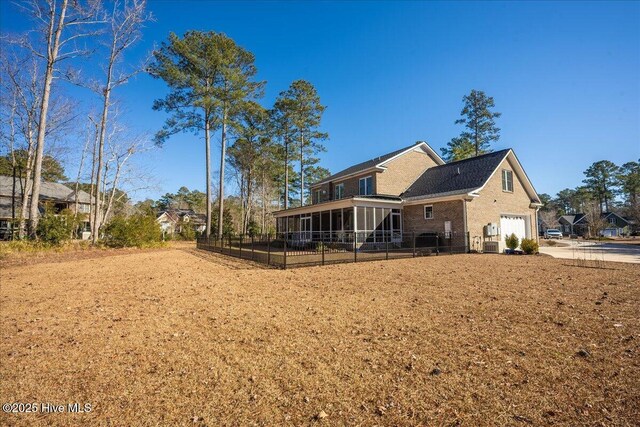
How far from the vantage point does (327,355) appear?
368cm

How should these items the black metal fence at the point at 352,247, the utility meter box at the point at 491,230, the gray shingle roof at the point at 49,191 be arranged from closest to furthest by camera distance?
the black metal fence at the point at 352,247
the utility meter box at the point at 491,230
the gray shingle roof at the point at 49,191

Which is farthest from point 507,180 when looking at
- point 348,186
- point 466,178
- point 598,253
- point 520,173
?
point 348,186

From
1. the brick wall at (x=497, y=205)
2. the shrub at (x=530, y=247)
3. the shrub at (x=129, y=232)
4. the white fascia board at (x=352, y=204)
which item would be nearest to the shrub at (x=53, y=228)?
the shrub at (x=129, y=232)

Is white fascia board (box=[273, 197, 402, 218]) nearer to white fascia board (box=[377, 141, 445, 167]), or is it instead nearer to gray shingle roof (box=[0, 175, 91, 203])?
white fascia board (box=[377, 141, 445, 167])

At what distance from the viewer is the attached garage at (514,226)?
66.0ft

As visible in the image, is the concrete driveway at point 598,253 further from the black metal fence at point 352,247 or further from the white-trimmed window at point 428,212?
the white-trimmed window at point 428,212

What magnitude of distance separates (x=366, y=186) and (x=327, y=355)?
2236 cm

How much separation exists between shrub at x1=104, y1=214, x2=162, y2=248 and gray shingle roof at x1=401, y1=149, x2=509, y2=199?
2032 centimetres

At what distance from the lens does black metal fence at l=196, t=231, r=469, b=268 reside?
1306 centimetres

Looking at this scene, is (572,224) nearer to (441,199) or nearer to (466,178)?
(466,178)

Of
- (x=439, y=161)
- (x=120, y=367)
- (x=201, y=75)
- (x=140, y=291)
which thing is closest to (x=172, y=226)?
(x=201, y=75)

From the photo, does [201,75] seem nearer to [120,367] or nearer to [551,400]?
[120,367]

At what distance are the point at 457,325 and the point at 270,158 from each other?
33.9m

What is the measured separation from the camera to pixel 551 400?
2.66 meters
